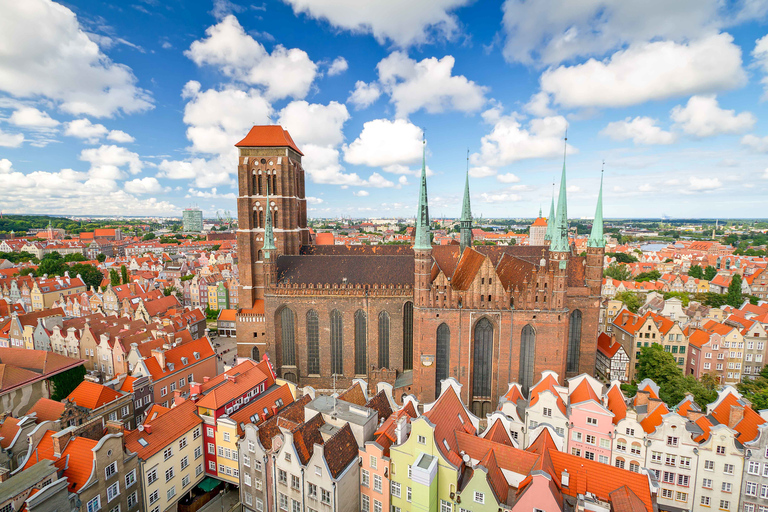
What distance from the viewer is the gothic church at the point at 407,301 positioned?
38906 millimetres

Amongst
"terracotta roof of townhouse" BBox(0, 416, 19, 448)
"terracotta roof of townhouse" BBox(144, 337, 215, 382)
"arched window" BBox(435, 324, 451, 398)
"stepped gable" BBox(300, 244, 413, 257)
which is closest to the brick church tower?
"stepped gable" BBox(300, 244, 413, 257)

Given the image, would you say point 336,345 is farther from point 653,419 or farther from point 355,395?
point 653,419

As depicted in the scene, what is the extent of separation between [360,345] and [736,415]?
121 ft

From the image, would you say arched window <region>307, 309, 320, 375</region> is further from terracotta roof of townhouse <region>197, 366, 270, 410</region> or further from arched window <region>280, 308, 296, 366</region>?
terracotta roof of townhouse <region>197, 366, 270, 410</region>

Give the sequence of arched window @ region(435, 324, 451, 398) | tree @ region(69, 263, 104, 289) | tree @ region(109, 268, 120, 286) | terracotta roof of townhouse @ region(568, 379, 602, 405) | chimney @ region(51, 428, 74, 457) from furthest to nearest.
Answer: tree @ region(69, 263, 104, 289) < tree @ region(109, 268, 120, 286) < arched window @ region(435, 324, 451, 398) < terracotta roof of townhouse @ region(568, 379, 602, 405) < chimney @ region(51, 428, 74, 457)

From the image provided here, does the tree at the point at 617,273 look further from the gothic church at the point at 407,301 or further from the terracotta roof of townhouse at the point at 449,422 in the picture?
the terracotta roof of townhouse at the point at 449,422

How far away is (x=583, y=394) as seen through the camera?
32656 millimetres

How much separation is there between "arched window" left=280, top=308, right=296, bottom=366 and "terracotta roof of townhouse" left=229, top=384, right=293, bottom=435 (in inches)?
448

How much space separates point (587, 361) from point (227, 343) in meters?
62.9

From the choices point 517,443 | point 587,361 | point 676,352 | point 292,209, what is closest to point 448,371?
point 517,443

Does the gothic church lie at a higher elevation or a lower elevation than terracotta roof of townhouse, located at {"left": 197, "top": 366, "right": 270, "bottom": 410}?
higher

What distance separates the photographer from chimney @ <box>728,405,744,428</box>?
28.9 meters

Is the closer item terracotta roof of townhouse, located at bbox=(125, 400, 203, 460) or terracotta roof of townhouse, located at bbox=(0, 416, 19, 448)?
terracotta roof of townhouse, located at bbox=(125, 400, 203, 460)

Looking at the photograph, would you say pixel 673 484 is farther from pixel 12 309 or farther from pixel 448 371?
pixel 12 309
